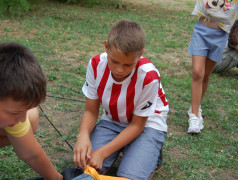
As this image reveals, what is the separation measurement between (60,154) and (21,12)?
4.99 metres

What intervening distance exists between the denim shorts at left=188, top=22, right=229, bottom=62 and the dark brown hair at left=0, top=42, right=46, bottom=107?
1.93 m

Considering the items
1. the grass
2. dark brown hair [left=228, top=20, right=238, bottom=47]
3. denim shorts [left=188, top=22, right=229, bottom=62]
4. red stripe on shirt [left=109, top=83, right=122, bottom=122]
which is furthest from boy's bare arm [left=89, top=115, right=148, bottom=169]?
dark brown hair [left=228, top=20, right=238, bottom=47]

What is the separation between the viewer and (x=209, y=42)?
2986 millimetres

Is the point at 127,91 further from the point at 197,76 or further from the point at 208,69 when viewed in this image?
the point at 208,69

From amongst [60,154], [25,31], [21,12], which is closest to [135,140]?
[60,154]

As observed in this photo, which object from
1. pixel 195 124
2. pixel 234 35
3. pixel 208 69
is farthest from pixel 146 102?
pixel 234 35

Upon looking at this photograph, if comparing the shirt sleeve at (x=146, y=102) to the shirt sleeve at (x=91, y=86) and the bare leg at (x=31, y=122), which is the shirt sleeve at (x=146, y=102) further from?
the bare leg at (x=31, y=122)

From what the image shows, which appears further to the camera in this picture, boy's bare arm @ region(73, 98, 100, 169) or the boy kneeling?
boy's bare arm @ region(73, 98, 100, 169)

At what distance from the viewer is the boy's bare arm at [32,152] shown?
65.7 inches

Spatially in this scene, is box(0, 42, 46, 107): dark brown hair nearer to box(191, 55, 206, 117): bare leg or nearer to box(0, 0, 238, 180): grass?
box(0, 0, 238, 180): grass

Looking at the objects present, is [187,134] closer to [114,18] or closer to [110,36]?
[110,36]

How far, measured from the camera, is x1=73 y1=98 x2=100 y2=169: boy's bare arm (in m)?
1.92

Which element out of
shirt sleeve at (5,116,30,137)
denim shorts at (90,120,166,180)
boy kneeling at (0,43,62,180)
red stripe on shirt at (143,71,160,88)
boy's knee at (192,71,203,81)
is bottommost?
denim shorts at (90,120,166,180)

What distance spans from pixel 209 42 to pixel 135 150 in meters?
1.45
